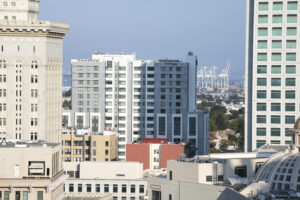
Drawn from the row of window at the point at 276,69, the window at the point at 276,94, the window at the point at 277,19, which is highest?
the window at the point at 277,19

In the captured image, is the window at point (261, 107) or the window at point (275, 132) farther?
the window at point (261, 107)

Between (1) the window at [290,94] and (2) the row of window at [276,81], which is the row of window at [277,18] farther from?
(1) the window at [290,94]

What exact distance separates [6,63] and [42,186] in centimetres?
6857

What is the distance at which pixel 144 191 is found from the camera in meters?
180

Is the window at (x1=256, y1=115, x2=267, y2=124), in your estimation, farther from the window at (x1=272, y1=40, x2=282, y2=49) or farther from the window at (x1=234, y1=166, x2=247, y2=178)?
the window at (x1=234, y1=166, x2=247, y2=178)

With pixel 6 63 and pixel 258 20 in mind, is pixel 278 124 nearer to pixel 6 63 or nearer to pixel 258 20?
pixel 258 20

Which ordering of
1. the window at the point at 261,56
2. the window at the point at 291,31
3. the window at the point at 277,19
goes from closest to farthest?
the window at the point at 277,19, the window at the point at 291,31, the window at the point at 261,56

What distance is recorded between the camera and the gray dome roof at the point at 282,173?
11775 cm

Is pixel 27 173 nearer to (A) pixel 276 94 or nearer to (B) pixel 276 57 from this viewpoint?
(A) pixel 276 94

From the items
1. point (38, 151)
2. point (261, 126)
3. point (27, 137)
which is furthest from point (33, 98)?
point (38, 151)

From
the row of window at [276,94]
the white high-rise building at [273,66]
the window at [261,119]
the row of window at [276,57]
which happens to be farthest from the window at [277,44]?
the window at [261,119]

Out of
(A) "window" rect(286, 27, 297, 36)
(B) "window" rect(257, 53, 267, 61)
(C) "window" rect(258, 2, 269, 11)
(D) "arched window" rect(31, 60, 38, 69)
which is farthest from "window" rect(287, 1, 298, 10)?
(D) "arched window" rect(31, 60, 38, 69)

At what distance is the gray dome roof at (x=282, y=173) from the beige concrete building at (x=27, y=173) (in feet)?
63.1

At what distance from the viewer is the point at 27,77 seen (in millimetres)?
185500
